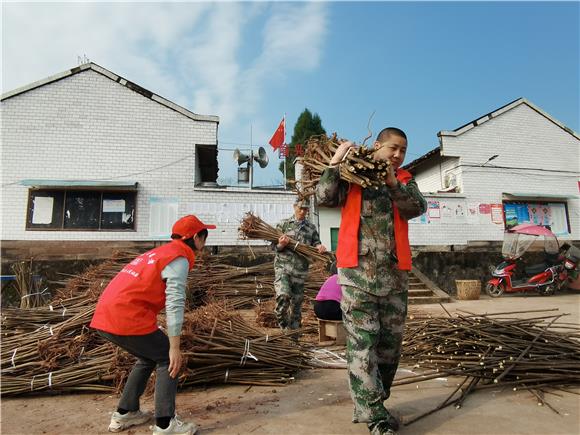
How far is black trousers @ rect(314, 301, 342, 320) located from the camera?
4.71 m

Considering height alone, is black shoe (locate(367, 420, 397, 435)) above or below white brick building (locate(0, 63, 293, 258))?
below

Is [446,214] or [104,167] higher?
[104,167]

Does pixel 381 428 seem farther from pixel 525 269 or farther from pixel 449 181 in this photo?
pixel 449 181

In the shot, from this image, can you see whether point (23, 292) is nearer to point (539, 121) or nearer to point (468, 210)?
point (468, 210)

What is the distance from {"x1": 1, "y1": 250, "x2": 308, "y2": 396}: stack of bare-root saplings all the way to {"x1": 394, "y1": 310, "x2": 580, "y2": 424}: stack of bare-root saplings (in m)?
1.15

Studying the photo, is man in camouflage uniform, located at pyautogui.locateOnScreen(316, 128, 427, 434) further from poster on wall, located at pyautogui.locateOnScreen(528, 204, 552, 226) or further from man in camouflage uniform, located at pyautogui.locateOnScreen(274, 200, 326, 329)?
poster on wall, located at pyautogui.locateOnScreen(528, 204, 552, 226)

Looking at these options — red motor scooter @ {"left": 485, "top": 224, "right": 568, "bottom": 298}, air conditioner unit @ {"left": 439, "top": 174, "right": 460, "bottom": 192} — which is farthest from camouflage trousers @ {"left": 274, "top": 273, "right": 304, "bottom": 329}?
air conditioner unit @ {"left": 439, "top": 174, "right": 460, "bottom": 192}

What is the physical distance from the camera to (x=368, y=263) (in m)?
2.34

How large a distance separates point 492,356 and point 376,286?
1614 millimetres

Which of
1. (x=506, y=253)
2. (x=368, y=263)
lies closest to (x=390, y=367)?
(x=368, y=263)

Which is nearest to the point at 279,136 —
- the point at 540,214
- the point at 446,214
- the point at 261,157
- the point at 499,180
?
the point at 261,157

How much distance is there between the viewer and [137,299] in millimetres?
2338

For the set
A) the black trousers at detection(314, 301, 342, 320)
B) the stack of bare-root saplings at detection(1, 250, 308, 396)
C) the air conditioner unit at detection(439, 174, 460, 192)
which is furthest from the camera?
the air conditioner unit at detection(439, 174, 460, 192)

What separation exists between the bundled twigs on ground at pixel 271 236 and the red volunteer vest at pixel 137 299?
2.90m
